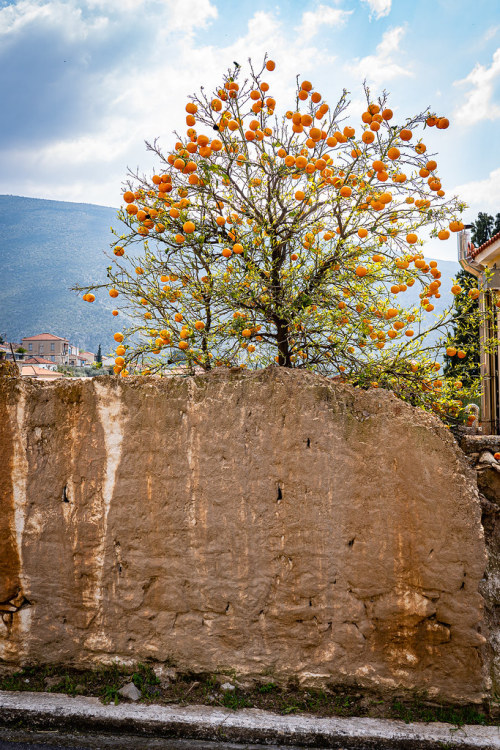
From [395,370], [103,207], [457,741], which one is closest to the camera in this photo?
[457,741]

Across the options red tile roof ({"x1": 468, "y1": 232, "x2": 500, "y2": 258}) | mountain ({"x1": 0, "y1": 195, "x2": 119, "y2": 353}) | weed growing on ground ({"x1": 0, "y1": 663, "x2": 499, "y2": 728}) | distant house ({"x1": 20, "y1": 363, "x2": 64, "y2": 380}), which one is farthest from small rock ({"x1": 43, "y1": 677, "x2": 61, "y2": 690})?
mountain ({"x1": 0, "y1": 195, "x2": 119, "y2": 353})

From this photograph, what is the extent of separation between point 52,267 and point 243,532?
148 meters

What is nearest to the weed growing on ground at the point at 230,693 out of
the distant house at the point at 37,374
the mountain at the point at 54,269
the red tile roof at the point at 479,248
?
the distant house at the point at 37,374

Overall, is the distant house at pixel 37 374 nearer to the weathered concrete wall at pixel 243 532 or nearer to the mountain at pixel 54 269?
the weathered concrete wall at pixel 243 532

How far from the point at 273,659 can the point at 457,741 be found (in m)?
1.08

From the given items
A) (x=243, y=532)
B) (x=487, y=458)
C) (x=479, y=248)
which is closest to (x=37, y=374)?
(x=243, y=532)

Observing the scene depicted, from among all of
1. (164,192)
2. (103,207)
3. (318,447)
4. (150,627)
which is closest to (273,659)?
(150,627)

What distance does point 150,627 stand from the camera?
133 inches

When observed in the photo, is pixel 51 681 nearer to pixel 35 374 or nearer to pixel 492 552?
pixel 35 374

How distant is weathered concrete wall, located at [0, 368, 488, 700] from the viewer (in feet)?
10.5

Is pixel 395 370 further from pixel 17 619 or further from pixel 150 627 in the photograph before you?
pixel 17 619

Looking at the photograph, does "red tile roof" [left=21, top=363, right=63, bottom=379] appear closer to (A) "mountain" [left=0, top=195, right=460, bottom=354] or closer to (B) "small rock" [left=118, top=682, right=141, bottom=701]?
(B) "small rock" [left=118, top=682, right=141, bottom=701]

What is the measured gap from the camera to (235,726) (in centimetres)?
300

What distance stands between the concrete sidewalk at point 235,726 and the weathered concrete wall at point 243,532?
9.6 inches
